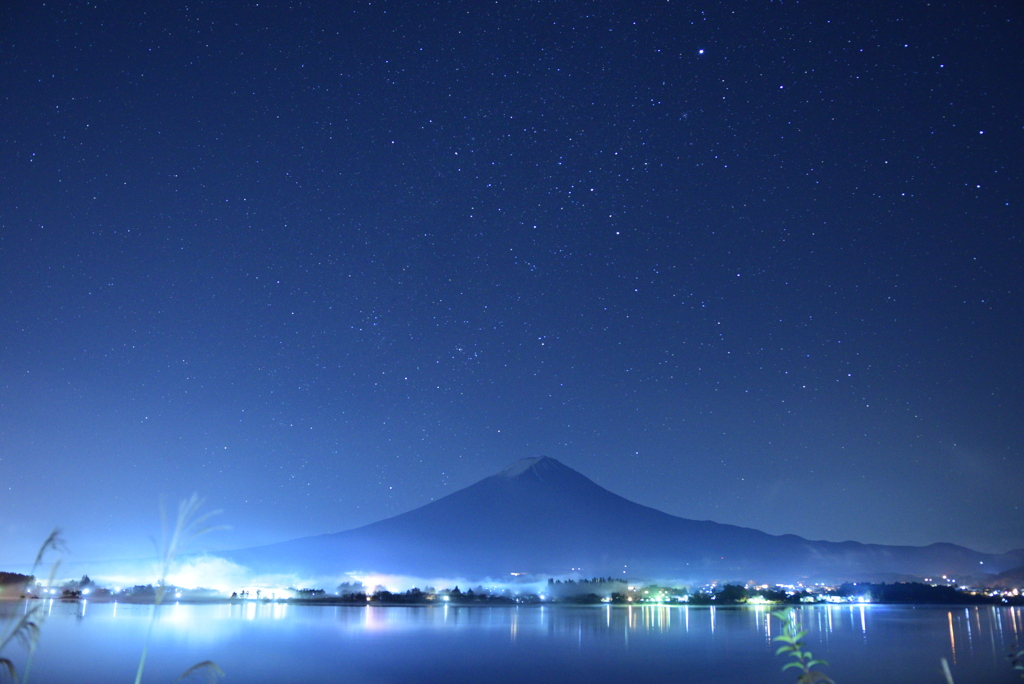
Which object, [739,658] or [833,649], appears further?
[833,649]

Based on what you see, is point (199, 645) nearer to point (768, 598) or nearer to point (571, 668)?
point (571, 668)

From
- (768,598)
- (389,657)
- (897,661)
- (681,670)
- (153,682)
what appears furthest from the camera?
(768,598)

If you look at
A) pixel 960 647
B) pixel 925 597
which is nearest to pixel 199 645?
pixel 960 647

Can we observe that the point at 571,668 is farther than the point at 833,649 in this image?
No

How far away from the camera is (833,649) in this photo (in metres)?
45.6

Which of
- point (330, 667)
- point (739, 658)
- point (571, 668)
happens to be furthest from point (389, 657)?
point (739, 658)

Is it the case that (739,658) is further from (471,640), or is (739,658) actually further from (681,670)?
(471,640)

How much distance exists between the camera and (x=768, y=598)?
18338cm

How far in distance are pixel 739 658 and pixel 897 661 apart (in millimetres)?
7631

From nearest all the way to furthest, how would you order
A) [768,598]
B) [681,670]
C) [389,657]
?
[681,670]
[389,657]
[768,598]

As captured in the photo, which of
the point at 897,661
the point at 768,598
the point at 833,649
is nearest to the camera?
the point at 897,661

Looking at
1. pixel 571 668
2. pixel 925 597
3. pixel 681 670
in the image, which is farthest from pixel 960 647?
pixel 925 597

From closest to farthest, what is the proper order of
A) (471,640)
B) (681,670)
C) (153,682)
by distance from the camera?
(153,682)
(681,670)
(471,640)

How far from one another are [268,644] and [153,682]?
21935mm
